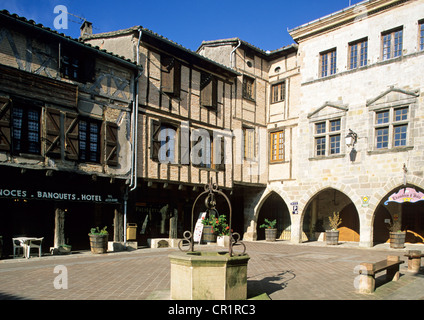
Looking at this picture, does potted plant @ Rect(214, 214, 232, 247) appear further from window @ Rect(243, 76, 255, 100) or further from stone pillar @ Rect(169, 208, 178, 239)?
window @ Rect(243, 76, 255, 100)

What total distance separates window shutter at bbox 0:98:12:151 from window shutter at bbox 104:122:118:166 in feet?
10.7

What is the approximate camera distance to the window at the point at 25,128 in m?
10.7

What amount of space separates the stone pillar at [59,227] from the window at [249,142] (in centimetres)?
972

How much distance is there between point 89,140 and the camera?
12.6 meters

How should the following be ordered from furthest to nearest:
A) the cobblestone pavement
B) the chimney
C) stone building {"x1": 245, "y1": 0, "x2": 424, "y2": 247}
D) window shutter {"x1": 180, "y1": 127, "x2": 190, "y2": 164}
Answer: the chimney < window shutter {"x1": 180, "y1": 127, "x2": 190, "y2": 164} < stone building {"x1": 245, "y1": 0, "x2": 424, "y2": 247} < the cobblestone pavement

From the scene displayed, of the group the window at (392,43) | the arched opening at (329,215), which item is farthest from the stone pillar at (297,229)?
the window at (392,43)

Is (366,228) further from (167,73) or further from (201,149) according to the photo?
(167,73)

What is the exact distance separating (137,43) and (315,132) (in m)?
9.14

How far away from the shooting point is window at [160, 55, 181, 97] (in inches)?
581

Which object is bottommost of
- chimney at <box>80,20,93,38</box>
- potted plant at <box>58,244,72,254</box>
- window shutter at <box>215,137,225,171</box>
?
potted plant at <box>58,244,72,254</box>

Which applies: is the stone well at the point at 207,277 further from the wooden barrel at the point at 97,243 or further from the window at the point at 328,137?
the window at the point at 328,137

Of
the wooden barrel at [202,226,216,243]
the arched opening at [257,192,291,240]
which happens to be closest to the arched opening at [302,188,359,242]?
the arched opening at [257,192,291,240]

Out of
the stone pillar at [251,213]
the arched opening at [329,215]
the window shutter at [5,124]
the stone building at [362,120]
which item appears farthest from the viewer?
the stone pillar at [251,213]

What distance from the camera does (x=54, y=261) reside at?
10047mm
